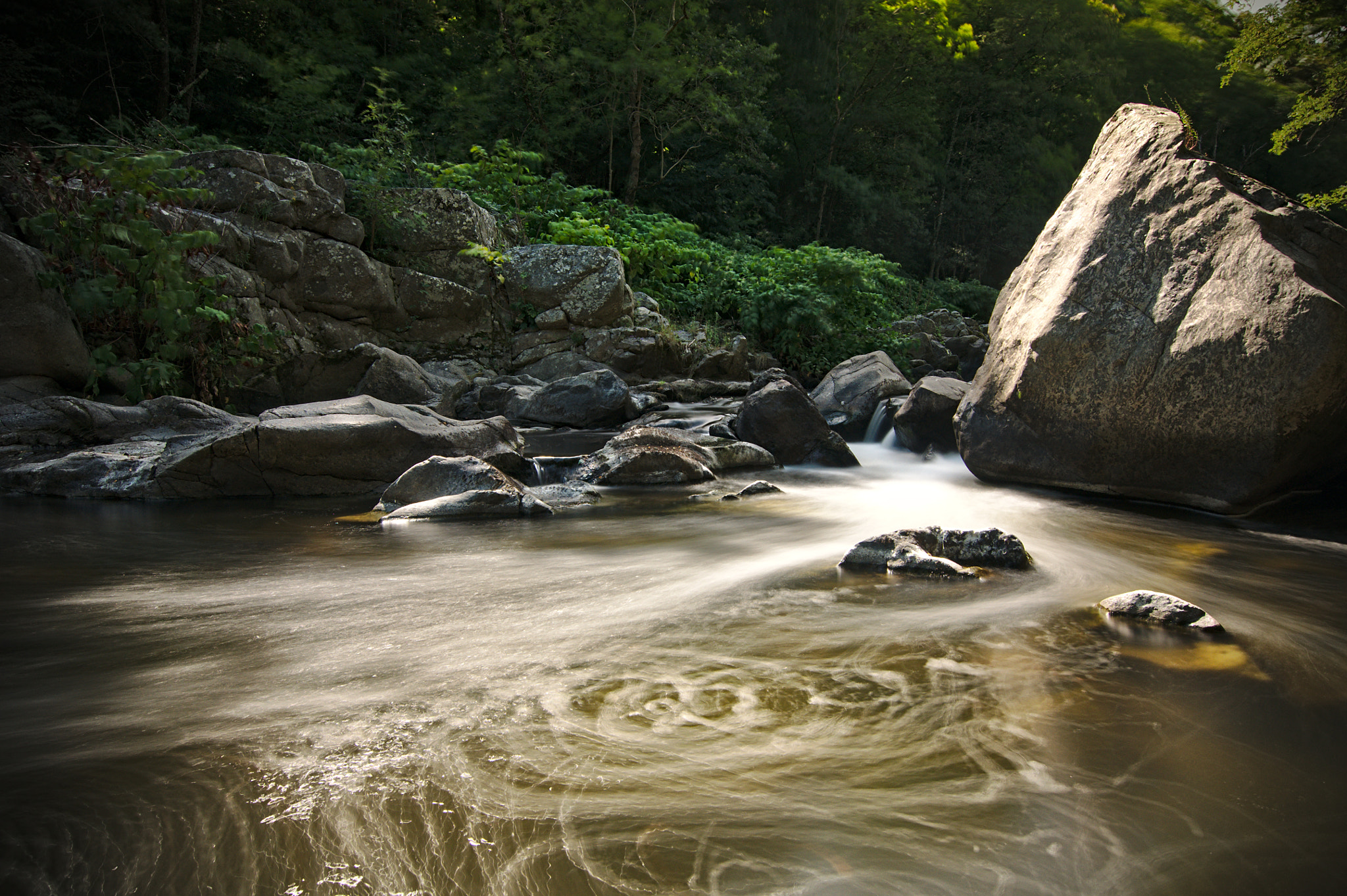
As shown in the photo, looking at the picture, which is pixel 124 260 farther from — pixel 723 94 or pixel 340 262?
pixel 723 94

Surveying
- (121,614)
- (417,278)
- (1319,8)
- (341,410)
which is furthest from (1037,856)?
(1319,8)

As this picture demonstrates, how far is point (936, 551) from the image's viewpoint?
12.5 ft

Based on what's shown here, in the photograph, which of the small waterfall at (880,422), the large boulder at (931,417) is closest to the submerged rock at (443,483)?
→ the large boulder at (931,417)

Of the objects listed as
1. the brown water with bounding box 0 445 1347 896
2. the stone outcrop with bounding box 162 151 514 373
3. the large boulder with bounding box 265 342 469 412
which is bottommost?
the brown water with bounding box 0 445 1347 896

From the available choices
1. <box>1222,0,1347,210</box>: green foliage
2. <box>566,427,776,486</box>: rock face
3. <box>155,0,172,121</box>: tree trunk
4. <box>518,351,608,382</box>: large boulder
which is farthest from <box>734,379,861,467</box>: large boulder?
<box>155,0,172,121</box>: tree trunk

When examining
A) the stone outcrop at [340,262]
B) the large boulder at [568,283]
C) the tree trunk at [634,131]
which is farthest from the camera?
the tree trunk at [634,131]

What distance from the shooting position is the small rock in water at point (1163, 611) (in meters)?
2.90

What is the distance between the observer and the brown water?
1.50m

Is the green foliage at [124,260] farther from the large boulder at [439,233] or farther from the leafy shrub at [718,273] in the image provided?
the leafy shrub at [718,273]

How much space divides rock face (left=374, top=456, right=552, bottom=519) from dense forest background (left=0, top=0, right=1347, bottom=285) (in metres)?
5.29

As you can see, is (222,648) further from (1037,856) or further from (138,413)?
(138,413)

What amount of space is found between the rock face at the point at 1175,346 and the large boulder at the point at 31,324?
7.51 m

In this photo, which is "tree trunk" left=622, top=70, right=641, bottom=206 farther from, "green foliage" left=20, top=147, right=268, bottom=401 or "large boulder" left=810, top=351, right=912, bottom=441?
"green foliage" left=20, top=147, right=268, bottom=401

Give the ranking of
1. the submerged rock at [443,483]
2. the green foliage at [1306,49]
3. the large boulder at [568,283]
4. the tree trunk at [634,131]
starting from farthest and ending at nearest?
1. the tree trunk at [634,131]
2. the green foliage at [1306,49]
3. the large boulder at [568,283]
4. the submerged rock at [443,483]
